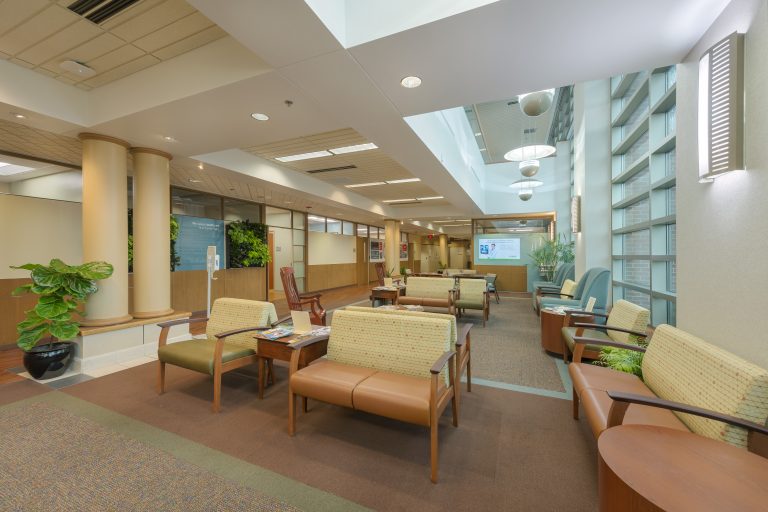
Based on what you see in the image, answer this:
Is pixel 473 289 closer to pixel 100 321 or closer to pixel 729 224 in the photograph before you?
pixel 729 224

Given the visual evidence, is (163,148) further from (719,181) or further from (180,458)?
(719,181)

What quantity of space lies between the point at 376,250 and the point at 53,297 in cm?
1206

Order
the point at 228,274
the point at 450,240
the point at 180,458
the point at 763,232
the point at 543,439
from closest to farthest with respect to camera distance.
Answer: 1. the point at 763,232
2. the point at 180,458
3. the point at 543,439
4. the point at 228,274
5. the point at 450,240

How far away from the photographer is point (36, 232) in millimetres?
4816

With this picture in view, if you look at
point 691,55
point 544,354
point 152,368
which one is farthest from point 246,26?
point 544,354

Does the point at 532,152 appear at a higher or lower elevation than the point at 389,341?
higher

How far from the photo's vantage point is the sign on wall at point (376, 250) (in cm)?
1459

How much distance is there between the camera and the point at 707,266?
2047 millimetres

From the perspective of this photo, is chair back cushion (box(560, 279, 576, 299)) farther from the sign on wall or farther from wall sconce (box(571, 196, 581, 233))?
the sign on wall

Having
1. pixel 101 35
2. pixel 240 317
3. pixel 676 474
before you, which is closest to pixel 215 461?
pixel 240 317

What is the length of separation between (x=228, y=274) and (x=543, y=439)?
7.52 m

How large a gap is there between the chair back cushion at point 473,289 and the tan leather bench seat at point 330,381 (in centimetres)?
405

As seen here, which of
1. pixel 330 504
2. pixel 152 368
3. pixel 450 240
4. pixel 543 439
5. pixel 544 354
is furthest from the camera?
pixel 450 240

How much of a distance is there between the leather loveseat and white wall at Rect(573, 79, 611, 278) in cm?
424
